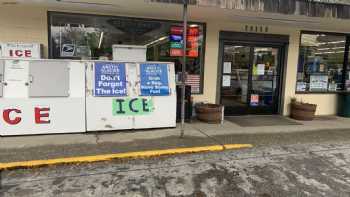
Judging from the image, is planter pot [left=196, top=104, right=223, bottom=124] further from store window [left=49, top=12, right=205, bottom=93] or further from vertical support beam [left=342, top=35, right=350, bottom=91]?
vertical support beam [left=342, top=35, right=350, bottom=91]

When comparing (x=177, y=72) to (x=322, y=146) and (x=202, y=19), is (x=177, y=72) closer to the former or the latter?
(x=202, y=19)

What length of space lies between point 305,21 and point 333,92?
10.0 feet

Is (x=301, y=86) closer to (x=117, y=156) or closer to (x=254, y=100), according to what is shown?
(x=254, y=100)

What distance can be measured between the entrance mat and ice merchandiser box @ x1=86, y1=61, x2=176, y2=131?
2.09 m

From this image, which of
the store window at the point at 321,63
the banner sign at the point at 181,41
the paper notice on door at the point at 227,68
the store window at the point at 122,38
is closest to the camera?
the store window at the point at 122,38

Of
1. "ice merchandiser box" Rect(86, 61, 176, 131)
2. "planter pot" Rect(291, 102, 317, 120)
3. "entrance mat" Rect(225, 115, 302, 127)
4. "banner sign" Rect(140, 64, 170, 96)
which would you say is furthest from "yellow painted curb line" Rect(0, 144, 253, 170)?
"planter pot" Rect(291, 102, 317, 120)

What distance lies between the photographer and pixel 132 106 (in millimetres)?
6047

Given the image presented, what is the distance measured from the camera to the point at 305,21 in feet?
23.6

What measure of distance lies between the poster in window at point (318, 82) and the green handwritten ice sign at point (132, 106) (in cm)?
558

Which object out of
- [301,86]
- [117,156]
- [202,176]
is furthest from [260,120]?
[117,156]

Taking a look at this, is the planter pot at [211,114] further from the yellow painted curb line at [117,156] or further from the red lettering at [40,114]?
the red lettering at [40,114]

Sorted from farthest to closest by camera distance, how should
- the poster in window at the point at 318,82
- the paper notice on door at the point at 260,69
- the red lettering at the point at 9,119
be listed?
1. the poster in window at the point at 318,82
2. the paper notice on door at the point at 260,69
3. the red lettering at the point at 9,119

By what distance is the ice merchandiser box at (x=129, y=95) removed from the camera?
583 centimetres

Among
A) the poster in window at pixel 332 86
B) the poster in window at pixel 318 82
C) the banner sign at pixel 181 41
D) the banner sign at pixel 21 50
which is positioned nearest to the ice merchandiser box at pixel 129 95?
the banner sign at pixel 181 41
